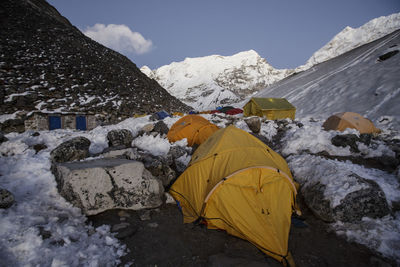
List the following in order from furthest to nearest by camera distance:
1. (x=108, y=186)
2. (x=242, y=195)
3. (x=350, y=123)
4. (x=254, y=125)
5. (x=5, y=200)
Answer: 1. (x=350, y=123)
2. (x=254, y=125)
3. (x=108, y=186)
4. (x=242, y=195)
5. (x=5, y=200)

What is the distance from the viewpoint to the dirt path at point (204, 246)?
124 inches

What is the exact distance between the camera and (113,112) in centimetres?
2011

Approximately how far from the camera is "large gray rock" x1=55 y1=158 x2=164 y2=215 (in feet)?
12.9

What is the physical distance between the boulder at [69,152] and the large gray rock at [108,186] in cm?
129

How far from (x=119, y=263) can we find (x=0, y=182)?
3425mm

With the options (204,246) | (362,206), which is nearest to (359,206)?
(362,206)

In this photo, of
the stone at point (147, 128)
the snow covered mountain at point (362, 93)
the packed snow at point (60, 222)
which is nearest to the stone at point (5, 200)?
the packed snow at point (60, 222)

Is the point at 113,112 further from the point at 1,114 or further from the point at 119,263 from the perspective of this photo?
the point at 119,263

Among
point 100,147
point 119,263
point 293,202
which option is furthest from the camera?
point 100,147

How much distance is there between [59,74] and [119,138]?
62.2 feet

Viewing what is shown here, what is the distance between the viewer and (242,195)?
3.90 m

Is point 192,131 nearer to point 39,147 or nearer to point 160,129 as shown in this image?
point 160,129

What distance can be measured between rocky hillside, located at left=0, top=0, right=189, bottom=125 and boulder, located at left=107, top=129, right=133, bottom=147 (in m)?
11.8

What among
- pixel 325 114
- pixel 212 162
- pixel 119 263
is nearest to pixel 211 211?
pixel 212 162
